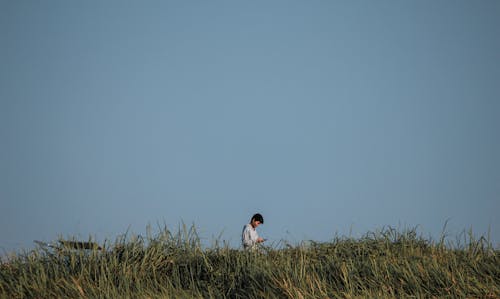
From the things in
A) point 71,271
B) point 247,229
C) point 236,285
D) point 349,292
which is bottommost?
point 349,292

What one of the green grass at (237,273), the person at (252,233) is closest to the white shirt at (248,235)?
the person at (252,233)

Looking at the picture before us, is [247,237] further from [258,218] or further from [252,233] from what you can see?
[258,218]

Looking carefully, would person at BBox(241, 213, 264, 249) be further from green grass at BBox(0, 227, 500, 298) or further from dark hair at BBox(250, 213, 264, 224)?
green grass at BBox(0, 227, 500, 298)

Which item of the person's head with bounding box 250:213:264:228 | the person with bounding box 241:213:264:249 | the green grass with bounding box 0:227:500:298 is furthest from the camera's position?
the person's head with bounding box 250:213:264:228

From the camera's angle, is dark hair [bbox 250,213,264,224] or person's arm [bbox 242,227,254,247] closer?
person's arm [bbox 242,227,254,247]

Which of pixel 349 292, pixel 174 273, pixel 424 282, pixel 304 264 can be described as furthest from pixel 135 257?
pixel 424 282

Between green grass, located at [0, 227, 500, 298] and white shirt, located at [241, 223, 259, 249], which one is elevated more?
white shirt, located at [241, 223, 259, 249]

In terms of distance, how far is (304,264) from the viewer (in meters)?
8.33

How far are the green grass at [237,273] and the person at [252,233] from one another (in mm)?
842

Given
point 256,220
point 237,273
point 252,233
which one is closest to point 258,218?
point 256,220

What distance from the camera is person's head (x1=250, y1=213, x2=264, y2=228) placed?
10875 millimetres

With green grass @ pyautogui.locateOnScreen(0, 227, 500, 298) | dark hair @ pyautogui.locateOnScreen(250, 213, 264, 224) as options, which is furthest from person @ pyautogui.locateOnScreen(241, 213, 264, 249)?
green grass @ pyautogui.locateOnScreen(0, 227, 500, 298)

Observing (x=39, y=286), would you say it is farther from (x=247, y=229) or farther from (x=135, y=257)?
(x=247, y=229)

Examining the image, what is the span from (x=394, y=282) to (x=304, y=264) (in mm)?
1432
